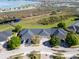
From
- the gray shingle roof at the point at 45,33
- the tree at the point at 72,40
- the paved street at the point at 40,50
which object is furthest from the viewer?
the gray shingle roof at the point at 45,33

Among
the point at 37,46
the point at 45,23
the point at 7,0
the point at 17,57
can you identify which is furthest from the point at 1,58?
the point at 7,0

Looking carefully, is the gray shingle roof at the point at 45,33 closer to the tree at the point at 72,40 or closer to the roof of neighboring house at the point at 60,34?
the roof of neighboring house at the point at 60,34

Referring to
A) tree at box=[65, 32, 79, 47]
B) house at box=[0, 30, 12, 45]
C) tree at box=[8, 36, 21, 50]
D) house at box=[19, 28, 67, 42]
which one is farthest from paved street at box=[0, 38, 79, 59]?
house at box=[0, 30, 12, 45]

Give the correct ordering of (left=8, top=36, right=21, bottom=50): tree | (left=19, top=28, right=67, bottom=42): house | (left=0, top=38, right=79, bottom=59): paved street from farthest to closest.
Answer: (left=19, top=28, right=67, bottom=42): house, (left=8, top=36, right=21, bottom=50): tree, (left=0, top=38, right=79, bottom=59): paved street

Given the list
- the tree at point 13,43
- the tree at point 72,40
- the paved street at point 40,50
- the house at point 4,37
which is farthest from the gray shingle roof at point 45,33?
the paved street at point 40,50

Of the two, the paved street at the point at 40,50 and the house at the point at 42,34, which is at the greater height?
the house at the point at 42,34

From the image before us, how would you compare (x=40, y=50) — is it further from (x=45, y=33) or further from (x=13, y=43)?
(x=45, y=33)

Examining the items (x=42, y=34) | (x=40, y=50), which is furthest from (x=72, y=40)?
(x=42, y=34)

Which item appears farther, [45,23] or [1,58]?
[45,23]

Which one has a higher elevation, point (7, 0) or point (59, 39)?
point (59, 39)

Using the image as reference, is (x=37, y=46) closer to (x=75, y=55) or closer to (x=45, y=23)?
(x=75, y=55)

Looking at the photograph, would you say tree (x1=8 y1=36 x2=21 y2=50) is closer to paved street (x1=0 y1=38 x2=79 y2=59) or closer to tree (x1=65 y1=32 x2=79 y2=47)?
paved street (x1=0 y1=38 x2=79 y2=59)
